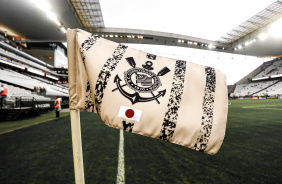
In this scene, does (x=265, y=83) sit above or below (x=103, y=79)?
above

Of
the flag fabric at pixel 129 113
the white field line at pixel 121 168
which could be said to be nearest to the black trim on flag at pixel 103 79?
Result: the flag fabric at pixel 129 113

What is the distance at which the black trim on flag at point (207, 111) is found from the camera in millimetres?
655

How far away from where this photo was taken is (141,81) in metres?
0.68

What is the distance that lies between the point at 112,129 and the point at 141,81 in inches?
155

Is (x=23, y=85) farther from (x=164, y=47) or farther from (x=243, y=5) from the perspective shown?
(x=243, y=5)

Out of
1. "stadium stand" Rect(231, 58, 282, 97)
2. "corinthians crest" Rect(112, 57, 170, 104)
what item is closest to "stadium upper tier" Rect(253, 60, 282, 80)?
"stadium stand" Rect(231, 58, 282, 97)

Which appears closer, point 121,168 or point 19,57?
point 121,168

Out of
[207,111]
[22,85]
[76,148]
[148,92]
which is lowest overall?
[76,148]

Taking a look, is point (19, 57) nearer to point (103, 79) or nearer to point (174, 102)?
point (103, 79)

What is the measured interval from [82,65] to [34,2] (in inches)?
706

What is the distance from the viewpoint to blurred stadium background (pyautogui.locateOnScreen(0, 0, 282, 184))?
1774 millimetres

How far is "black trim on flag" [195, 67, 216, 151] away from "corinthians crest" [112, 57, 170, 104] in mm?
223

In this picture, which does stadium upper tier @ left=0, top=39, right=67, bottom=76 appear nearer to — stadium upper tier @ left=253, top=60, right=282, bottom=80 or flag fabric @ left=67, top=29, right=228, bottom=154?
flag fabric @ left=67, top=29, right=228, bottom=154

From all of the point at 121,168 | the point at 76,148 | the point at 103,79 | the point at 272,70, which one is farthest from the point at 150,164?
the point at 272,70
